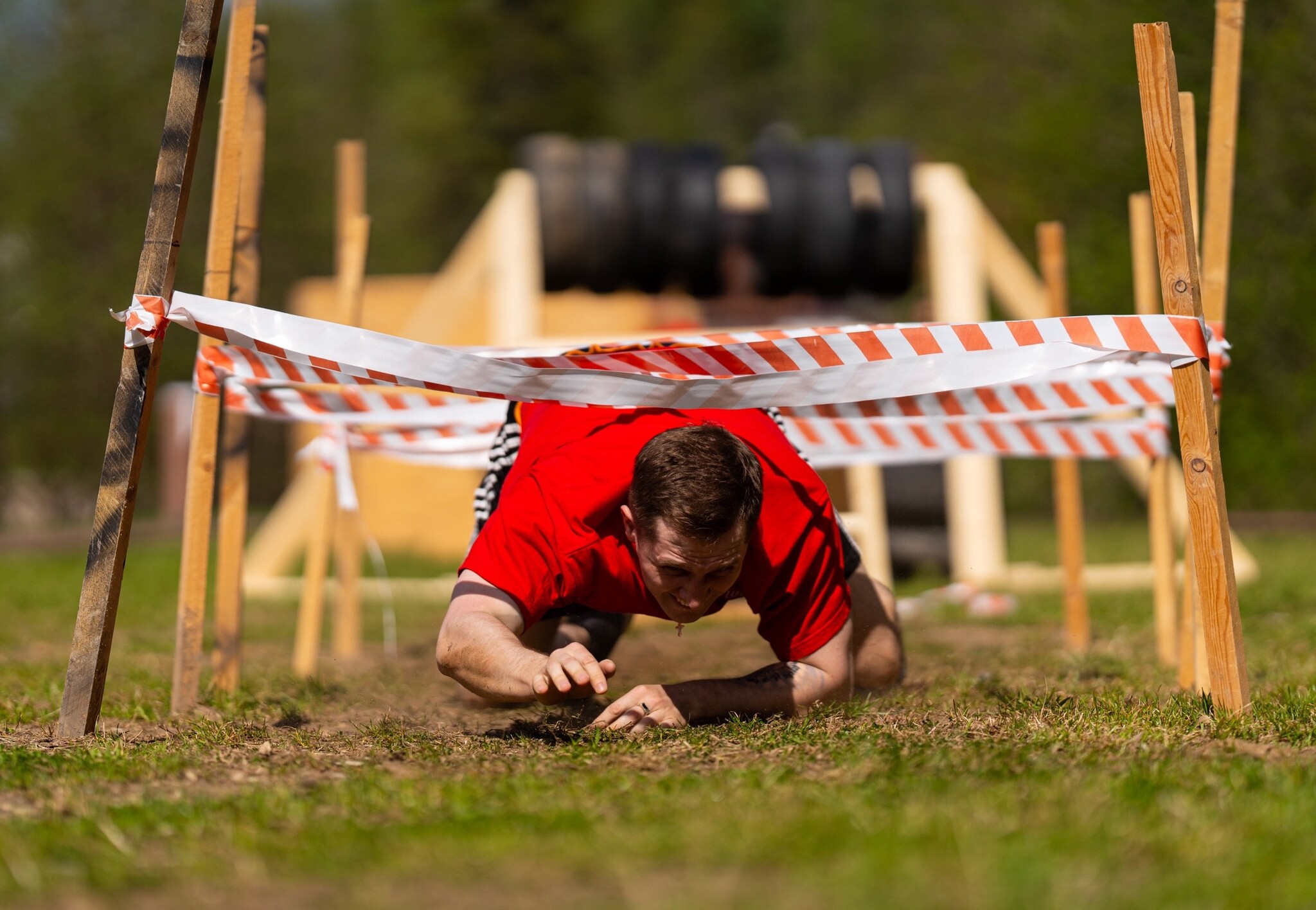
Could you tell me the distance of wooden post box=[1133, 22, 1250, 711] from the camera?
11.8 feet

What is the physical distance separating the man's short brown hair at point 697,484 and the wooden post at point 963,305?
6123mm

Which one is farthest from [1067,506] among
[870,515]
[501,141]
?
[501,141]

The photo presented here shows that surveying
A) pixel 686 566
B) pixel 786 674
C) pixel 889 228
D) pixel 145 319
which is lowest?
pixel 786 674

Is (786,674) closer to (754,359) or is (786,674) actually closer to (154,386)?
(754,359)

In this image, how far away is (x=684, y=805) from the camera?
104 inches

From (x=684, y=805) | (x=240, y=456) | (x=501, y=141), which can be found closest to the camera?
(x=684, y=805)

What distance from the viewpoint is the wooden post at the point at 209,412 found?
4.37 meters

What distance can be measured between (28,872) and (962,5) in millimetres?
26868

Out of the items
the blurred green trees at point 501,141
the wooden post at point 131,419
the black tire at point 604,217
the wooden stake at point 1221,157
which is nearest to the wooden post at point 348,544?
the wooden post at point 131,419

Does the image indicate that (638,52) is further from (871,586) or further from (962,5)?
(871,586)

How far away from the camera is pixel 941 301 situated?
10.0 meters

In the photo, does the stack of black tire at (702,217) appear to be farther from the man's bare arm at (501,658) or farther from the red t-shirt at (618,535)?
the man's bare arm at (501,658)

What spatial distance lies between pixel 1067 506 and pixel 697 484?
335cm

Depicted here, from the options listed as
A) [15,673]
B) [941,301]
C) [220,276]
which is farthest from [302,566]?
[220,276]
